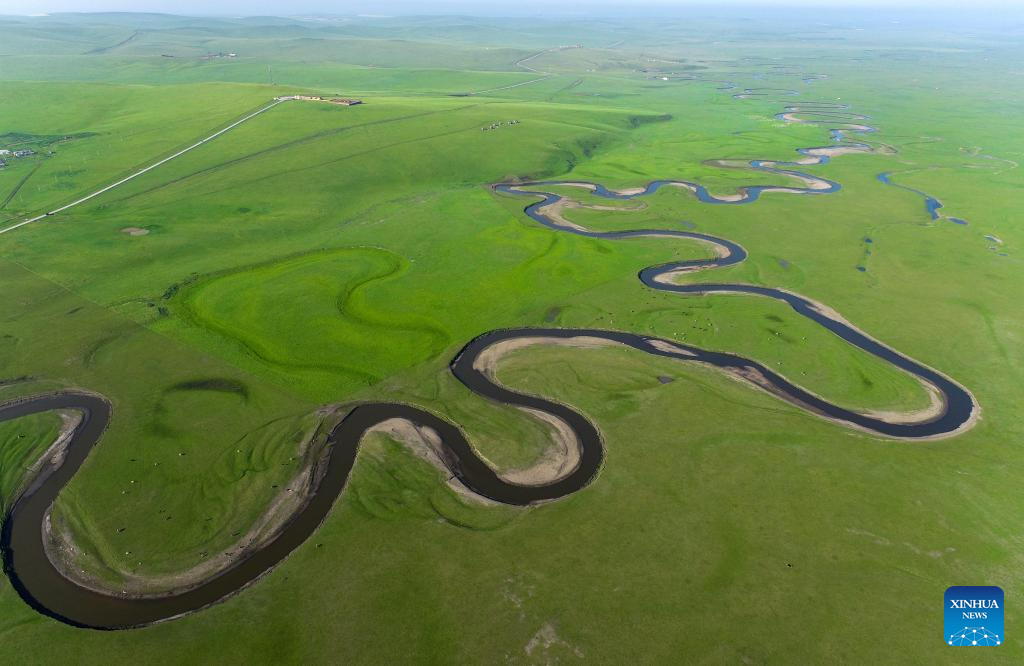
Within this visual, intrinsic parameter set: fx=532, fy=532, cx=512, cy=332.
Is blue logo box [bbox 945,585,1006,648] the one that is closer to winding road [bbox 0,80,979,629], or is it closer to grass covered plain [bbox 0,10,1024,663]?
grass covered plain [bbox 0,10,1024,663]

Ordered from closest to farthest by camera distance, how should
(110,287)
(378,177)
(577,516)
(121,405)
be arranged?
(577,516), (121,405), (110,287), (378,177)

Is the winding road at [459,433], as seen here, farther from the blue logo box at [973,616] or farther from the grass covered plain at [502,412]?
the blue logo box at [973,616]

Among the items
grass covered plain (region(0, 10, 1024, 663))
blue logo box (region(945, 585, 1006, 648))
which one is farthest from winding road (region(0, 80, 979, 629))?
blue logo box (region(945, 585, 1006, 648))

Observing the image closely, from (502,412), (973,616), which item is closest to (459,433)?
(502,412)

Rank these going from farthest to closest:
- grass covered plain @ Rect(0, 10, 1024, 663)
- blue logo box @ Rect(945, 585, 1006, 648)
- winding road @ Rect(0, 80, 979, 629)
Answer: winding road @ Rect(0, 80, 979, 629) < grass covered plain @ Rect(0, 10, 1024, 663) < blue logo box @ Rect(945, 585, 1006, 648)

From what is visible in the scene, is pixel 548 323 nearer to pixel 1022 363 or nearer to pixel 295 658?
pixel 295 658

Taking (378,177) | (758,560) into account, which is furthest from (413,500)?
(378,177)
